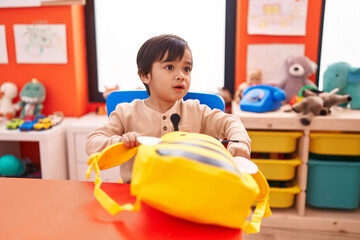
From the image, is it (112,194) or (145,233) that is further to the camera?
(112,194)

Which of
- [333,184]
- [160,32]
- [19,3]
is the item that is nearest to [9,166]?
[19,3]

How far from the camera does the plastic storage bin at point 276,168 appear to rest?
5.54 feet

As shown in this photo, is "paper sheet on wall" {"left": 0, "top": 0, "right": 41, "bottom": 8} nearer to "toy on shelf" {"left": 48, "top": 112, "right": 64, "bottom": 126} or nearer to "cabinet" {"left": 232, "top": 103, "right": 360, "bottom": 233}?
"toy on shelf" {"left": 48, "top": 112, "right": 64, "bottom": 126}

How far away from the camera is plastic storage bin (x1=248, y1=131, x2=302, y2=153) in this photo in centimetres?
165

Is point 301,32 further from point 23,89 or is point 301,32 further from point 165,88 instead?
point 23,89

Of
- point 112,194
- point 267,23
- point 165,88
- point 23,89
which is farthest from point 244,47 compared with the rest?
point 112,194

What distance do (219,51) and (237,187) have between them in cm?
180

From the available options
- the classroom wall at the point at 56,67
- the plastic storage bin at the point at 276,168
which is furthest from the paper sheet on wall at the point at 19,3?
the plastic storage bin at the point at 276,168

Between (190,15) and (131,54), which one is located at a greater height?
(190,15)

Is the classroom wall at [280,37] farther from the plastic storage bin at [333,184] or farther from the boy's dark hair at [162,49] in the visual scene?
the boy's dark hair at [162,49]

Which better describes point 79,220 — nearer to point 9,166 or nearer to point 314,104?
point 314,104

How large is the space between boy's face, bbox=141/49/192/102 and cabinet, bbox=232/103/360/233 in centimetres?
78

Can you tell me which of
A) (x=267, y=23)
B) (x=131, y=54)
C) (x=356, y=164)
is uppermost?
(x=267, y=23)

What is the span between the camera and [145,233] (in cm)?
46
